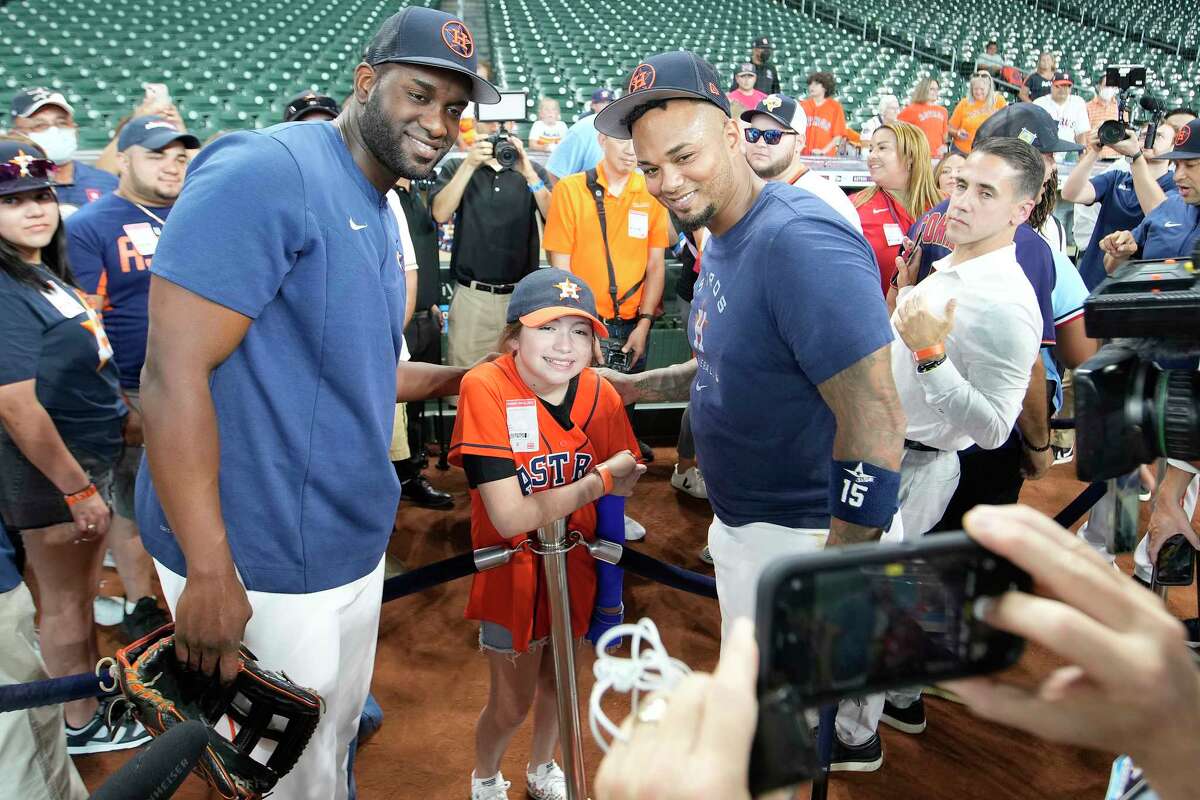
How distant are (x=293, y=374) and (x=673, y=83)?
107 cm

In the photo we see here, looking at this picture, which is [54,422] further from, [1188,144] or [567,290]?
[1188,144]

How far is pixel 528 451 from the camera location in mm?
2283

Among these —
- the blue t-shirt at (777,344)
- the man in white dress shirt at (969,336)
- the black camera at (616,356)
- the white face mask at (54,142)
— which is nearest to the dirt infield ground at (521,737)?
the man in white dress shirt at (969,336)

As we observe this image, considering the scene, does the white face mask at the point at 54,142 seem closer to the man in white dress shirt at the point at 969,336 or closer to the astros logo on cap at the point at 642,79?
the astros logo on cap at the point at 642,79

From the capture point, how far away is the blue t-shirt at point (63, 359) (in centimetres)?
239

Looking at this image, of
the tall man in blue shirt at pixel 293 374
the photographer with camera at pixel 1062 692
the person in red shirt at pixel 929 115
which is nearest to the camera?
the photographer with camera at pixel 1062 692

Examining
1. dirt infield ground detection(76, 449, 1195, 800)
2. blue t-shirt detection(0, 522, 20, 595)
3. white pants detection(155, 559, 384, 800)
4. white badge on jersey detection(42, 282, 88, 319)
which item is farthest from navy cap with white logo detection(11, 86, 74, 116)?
white pants detection(155, 559, 384, 800)

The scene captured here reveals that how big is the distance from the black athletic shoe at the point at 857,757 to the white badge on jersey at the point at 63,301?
9.53 ft

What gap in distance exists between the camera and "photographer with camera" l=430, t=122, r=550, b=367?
4.80 metres

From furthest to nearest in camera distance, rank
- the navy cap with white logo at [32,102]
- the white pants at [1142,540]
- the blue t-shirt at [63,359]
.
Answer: the navy cap with white logo at [32,102] < the white pants at [1142,540] < the blue t-shirt at [63,359]

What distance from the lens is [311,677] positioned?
1.71m

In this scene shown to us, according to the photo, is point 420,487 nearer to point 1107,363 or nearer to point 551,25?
point 1107,363

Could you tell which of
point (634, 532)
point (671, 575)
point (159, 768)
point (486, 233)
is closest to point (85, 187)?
point (486, 233)

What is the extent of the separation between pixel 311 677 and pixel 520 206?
3.60 metres
